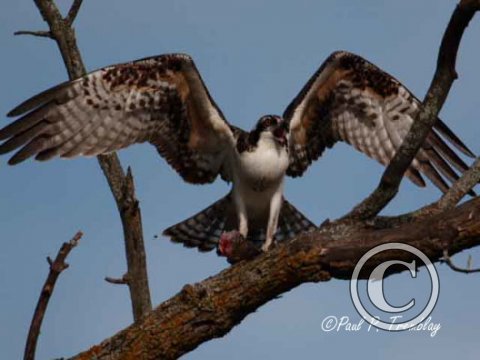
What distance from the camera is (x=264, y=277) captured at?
204 inches

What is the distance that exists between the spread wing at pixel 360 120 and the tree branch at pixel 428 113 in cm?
342

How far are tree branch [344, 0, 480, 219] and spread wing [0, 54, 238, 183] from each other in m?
3.36

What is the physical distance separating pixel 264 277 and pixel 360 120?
401cm

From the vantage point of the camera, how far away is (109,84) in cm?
824

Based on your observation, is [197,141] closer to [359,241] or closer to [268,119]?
[268,119]

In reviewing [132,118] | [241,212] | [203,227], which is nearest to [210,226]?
[203,227]

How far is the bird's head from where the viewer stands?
26.8 ft

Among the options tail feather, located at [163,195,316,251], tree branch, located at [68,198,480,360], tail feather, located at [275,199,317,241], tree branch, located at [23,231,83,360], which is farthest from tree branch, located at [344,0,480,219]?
tail feather, located at [275,199,317,241]

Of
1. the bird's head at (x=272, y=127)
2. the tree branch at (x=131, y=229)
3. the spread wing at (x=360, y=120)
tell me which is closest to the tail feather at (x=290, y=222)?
the spread wing at (x=360, y=120)

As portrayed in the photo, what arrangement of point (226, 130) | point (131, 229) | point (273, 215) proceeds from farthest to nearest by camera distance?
point (226, 130) → point (273, 215) → point (131, 229)

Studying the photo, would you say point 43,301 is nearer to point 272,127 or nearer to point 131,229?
point 131,229

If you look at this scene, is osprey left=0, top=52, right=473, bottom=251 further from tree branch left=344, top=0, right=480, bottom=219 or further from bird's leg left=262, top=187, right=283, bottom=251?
tree branch left=344, top=0, right=480, bottom=219

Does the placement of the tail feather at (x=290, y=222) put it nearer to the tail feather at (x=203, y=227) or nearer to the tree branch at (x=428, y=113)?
the tail feather at (x=203, y=227)

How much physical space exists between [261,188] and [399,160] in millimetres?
3266
